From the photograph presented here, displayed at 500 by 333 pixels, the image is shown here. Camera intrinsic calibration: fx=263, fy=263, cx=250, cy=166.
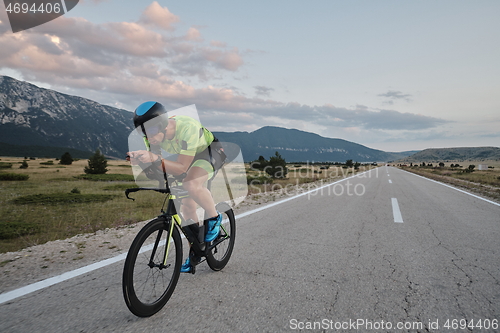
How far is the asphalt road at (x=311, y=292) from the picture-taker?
2.14 metres

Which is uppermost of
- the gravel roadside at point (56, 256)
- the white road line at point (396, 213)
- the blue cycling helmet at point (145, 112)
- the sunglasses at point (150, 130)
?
the blue cycling helmet at point (145, 112)

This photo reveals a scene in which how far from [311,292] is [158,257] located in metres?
1.56

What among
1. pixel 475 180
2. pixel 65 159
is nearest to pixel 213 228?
pixel 475 180

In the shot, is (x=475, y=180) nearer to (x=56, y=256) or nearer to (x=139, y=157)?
(x=139, y=157)

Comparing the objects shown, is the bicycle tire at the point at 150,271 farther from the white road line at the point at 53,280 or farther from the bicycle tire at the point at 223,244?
the white road line at the point at 53,280

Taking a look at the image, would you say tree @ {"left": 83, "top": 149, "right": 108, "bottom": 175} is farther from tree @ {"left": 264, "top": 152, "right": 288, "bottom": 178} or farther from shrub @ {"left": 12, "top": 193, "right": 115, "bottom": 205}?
shrub @ {"left": 12, "top": 193, "right": 115, "bottom": 205}

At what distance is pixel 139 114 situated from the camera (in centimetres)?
236

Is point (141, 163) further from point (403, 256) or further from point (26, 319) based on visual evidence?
point (403, 256)

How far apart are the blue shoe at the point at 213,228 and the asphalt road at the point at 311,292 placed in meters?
0.46

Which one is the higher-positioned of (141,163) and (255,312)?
(141,163)

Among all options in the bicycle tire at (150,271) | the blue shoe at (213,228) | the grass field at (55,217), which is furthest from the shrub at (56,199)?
the bicycle tire at (150,271)

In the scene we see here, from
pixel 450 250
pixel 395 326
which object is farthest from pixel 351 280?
pixel 450 250

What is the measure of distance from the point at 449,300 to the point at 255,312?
6.19ft

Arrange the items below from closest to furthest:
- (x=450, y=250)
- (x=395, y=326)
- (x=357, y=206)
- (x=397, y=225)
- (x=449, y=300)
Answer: (x=395, y=326) → (x=449, y=300) → (x=450, y=250) → (x=397, y=225) → (x=357, y=206)
